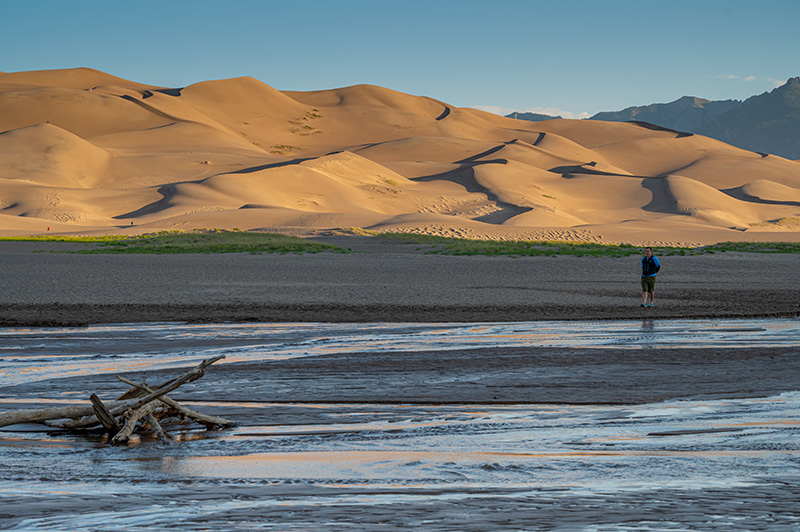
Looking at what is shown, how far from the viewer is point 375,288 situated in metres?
22.0

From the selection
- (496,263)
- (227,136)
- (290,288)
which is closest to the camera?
(290,288)

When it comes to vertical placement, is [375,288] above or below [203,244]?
below

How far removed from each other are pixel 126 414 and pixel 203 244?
103ft

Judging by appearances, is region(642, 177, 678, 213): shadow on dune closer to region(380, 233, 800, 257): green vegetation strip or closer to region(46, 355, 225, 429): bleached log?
region(380, 233, 800, 257): green vegetation strip

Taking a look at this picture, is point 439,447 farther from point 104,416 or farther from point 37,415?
point 37,415

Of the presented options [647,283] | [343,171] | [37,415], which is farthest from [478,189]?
[37,415]

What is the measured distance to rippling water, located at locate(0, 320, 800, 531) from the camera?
195 inches

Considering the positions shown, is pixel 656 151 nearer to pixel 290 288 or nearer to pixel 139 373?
pixel 290 288

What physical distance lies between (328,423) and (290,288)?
47.5ft

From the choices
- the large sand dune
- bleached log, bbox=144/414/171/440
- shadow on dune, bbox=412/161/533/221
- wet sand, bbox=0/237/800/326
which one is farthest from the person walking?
shadow on dune, bbox=412/161/533/221

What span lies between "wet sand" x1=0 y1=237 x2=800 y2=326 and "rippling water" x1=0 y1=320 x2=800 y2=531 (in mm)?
8298

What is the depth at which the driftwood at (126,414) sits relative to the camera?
7023 mm

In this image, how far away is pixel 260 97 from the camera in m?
174

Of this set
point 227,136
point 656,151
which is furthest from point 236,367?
point 656,151
